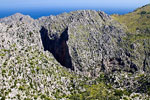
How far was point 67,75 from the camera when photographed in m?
Answer: 133

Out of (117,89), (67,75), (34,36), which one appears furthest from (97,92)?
(34,36)

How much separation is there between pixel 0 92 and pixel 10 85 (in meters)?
7.00

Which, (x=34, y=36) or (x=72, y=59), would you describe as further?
(x=72, y=59)

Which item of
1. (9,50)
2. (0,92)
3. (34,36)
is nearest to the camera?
(0,92)

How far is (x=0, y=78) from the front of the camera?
9350 cm

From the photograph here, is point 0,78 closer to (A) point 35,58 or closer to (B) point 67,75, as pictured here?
(A) point 35,58

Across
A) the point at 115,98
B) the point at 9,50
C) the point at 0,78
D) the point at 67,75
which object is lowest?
the point at 115,98

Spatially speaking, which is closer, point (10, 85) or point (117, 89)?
point (10, 85)

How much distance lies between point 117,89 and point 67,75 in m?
33.1

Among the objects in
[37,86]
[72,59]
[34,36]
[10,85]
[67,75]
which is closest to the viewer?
[10,85]

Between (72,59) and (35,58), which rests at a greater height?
(35,58)

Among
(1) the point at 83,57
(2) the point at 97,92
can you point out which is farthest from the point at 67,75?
(1) the point at 83,57

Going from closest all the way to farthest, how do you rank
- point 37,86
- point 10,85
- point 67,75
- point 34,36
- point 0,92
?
point 0,92 < point 10,85 < point 37,86 < point 67,75 < point 34,36

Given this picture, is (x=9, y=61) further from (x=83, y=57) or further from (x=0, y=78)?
(x=83, y=57)
